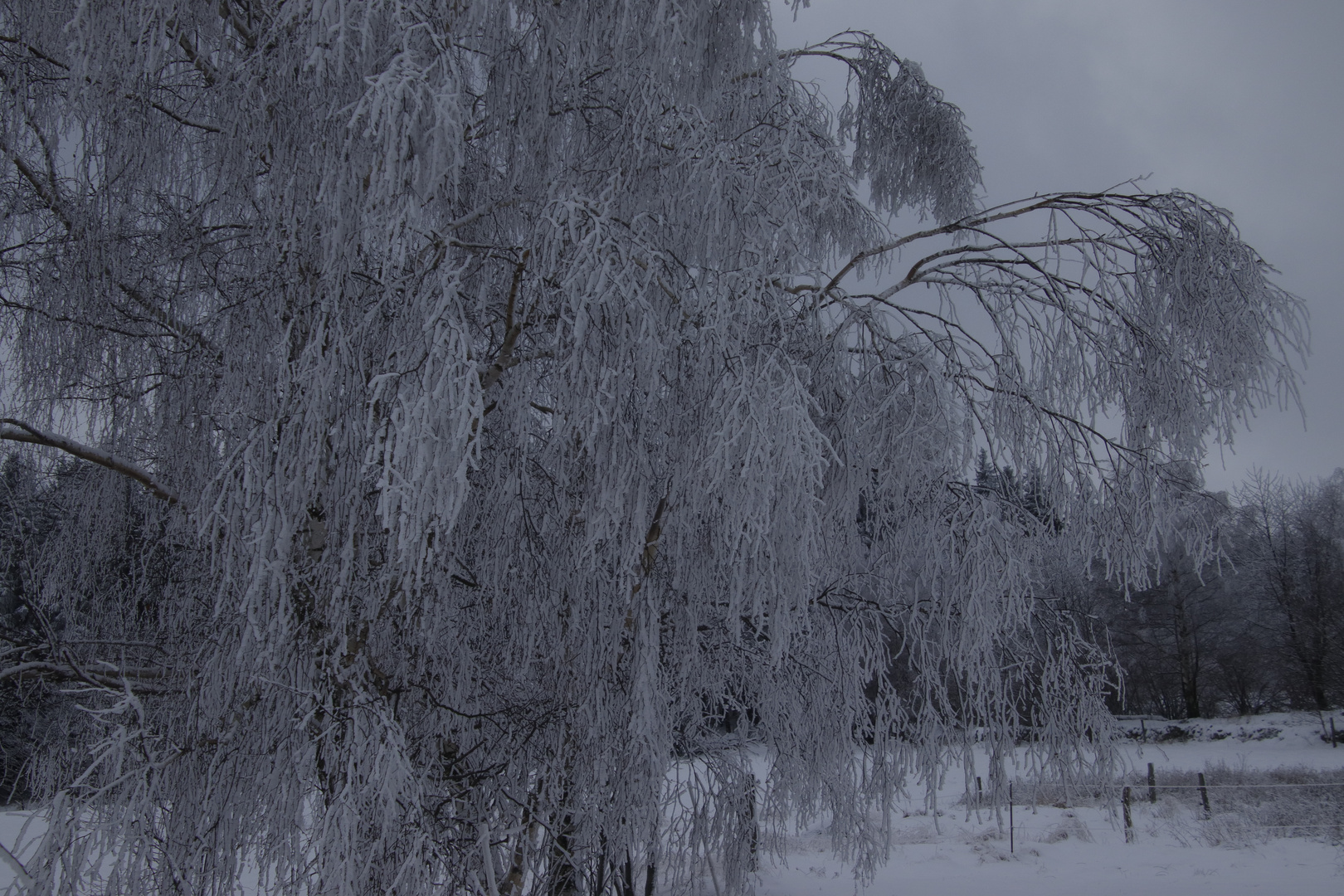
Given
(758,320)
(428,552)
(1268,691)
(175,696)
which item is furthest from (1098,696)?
(1268,691)

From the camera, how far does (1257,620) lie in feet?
50.8

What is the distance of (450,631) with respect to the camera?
2650mm

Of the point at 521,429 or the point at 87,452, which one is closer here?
the point at 521,429

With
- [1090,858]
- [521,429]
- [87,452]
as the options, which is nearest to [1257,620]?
[1090,858]

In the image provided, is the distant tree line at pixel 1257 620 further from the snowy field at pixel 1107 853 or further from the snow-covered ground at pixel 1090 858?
the snow-covered ground at pixel 1090 858

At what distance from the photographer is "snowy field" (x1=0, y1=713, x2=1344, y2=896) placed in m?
6.85

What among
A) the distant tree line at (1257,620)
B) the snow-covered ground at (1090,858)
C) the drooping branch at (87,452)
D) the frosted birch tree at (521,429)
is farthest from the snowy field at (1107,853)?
the drooping branch at (87,452)

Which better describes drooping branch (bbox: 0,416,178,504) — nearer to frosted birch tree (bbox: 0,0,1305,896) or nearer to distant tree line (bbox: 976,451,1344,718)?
frosted birch tree (bbox: 0,0,1305,896)

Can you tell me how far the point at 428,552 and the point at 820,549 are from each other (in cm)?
127

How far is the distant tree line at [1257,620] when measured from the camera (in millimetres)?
13875

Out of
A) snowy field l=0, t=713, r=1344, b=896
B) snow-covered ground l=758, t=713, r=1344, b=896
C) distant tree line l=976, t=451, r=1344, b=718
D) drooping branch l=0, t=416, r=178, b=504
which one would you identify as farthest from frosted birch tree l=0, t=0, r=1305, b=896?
distant tree line l=976, t=451, r=1344, b=718

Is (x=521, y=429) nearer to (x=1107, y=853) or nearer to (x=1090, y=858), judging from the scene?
(x=1090, y=858)

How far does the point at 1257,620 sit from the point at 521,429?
17953 mm

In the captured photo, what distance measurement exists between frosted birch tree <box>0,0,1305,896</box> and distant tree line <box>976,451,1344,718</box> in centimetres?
1200
